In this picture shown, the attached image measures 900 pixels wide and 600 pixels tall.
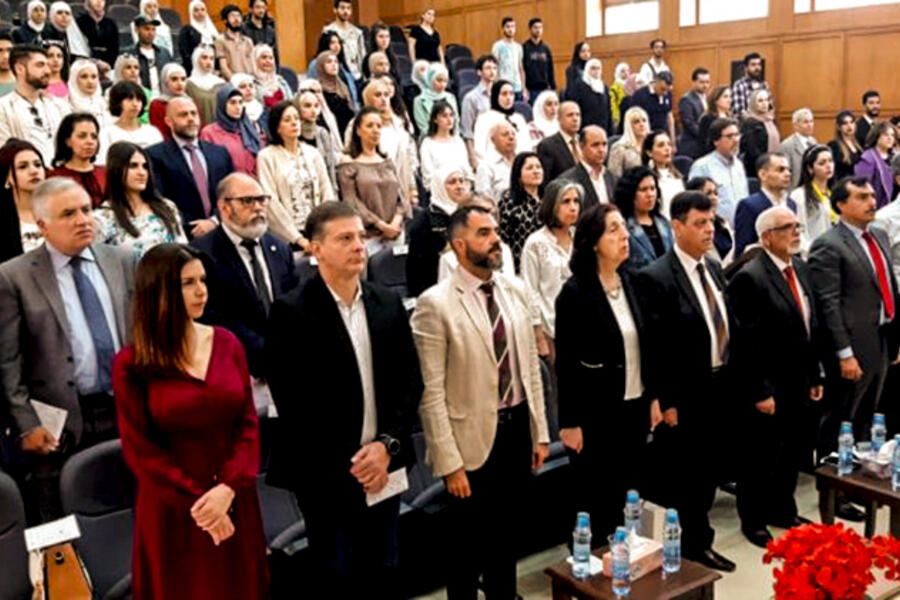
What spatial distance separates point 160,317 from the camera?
88.1 inches

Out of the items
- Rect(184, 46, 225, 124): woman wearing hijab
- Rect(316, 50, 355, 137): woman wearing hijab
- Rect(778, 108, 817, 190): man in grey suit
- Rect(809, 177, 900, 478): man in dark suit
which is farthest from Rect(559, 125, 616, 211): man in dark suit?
Rect(184, 46, 225, 124): woman wearing hijab

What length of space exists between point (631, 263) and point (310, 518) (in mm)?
2046

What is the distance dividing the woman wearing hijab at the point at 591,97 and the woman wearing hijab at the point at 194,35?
3.37m

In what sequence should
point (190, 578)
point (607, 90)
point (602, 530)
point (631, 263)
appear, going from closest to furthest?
point (190, 578), point (602, 530), point (631, 263), point (607, 90)

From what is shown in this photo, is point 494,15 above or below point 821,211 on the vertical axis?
above

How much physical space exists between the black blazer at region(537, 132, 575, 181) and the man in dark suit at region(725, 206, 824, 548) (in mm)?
1946

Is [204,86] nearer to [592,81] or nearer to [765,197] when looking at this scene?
[765,197]

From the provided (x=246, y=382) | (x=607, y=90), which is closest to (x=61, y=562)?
(x=246, y=382)

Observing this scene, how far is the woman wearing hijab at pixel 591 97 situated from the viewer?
28.3ft

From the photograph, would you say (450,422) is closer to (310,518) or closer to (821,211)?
(310,518)

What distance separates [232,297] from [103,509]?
2.68 feet

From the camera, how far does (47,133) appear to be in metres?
4.81

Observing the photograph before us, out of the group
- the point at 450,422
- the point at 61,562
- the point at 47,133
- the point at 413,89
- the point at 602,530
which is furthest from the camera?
the point at 413,89

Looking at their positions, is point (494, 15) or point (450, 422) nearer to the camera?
point (450, 422)
